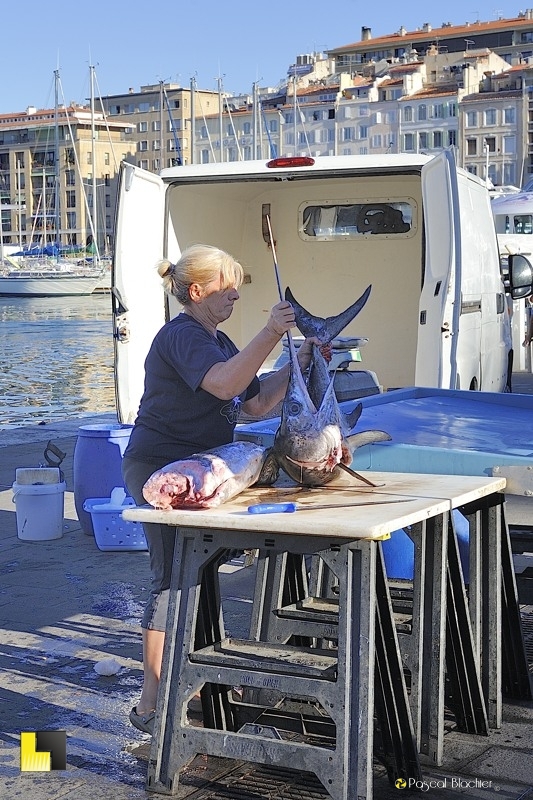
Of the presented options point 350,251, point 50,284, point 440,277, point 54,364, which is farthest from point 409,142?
point 440,277

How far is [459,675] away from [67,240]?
161476mm

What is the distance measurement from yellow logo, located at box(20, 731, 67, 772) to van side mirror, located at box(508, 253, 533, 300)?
21.8ft

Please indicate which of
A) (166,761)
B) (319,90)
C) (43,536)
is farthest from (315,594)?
(319,90)

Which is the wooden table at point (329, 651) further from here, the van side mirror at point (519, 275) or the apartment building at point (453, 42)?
the apartment building at point (453, 42)

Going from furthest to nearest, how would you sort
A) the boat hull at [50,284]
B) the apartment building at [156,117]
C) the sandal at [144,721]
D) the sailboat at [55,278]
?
the apartment building at [156,117] → the sailboat at [55,278] → the boat hull at [50,284] → the sandal at [144,721]

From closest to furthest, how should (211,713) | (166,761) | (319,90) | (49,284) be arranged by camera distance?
(166,761) < (211,713) < (49,284) < (319,90)

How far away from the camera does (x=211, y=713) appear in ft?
14.7

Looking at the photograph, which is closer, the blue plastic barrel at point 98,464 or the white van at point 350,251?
the white van at point 350,251

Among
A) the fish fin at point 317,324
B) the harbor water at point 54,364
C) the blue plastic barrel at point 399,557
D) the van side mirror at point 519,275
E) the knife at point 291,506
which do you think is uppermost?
the van side mirror at point 519,275

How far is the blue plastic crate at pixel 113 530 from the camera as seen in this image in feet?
25.5

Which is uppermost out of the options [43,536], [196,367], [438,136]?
[438,136]

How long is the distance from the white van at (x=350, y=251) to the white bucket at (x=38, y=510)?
→ 78cm

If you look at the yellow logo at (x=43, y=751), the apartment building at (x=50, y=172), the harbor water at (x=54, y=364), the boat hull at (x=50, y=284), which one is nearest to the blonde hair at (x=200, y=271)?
the yellow logo at (x=43, y=751)

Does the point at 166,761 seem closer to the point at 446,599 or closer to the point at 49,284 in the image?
the point at 446,599
